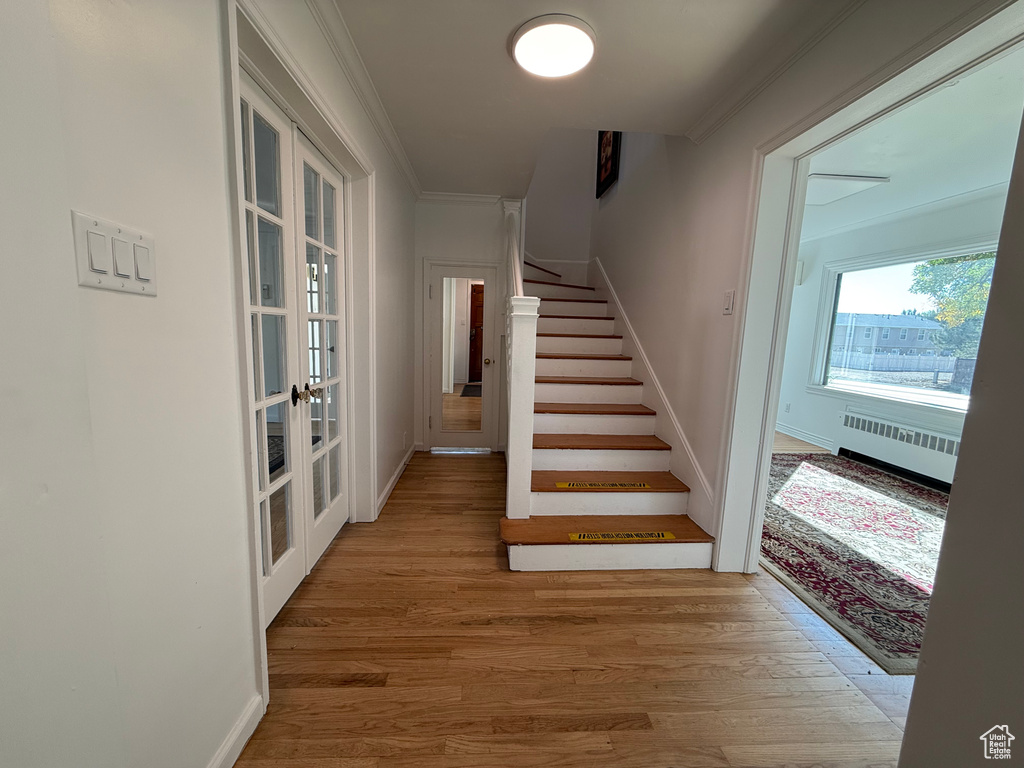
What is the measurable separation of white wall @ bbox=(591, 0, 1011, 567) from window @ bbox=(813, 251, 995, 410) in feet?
8.32

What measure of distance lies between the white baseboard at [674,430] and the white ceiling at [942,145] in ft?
5.31

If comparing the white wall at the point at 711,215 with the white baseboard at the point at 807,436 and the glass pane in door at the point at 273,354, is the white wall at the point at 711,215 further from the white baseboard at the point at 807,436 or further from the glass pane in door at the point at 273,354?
the white baseboard at the point at 807,436

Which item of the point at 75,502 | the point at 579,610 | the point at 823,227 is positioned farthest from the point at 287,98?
the point at 823,227

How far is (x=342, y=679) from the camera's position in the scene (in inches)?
53.0

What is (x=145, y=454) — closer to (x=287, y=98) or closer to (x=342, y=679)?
(x=342, y=679)

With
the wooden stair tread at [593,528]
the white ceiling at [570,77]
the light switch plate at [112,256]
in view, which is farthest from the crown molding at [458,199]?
the light switch plate at [112,256]

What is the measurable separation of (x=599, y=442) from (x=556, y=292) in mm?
2101

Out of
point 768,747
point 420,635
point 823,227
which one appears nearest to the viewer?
point 768,747

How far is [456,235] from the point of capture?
3.55 metres

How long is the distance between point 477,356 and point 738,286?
8.46ft

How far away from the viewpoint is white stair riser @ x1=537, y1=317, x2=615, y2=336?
11.7 ft

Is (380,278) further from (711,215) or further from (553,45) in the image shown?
(711,215)

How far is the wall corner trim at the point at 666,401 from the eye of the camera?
2125 mm

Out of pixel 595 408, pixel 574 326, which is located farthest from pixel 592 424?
pixel 574 326
